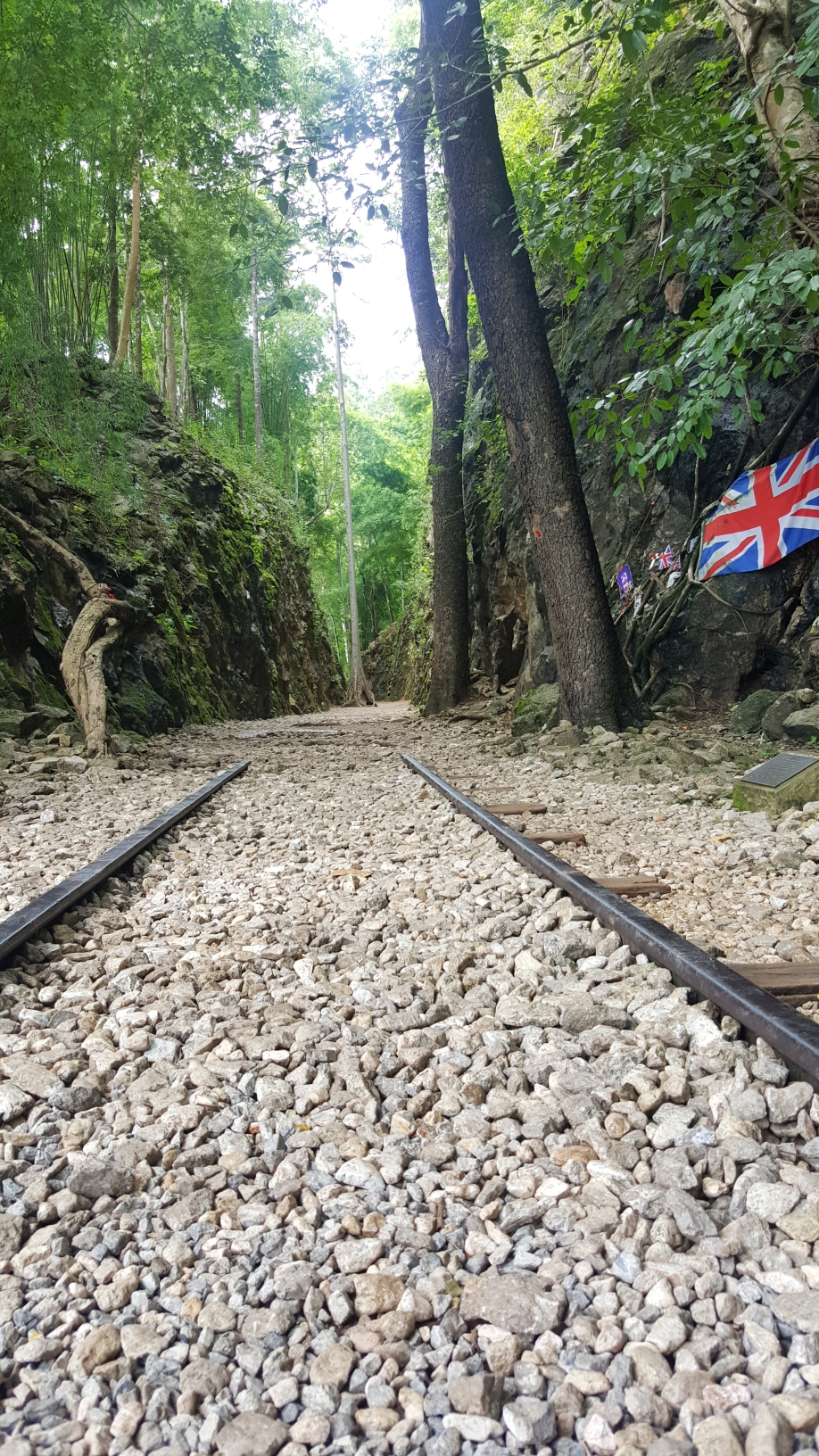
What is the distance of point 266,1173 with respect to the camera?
1.44 meters

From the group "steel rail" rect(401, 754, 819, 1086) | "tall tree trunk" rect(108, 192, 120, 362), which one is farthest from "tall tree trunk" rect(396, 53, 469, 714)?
"steel rail" rect(401, 754, 819, 1086)

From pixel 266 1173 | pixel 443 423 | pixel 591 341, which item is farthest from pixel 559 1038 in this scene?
pixel 443 423

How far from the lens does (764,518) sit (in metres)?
6.31

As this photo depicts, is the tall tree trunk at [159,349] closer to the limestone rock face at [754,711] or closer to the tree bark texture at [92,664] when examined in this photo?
the tree bark texture at [92,664]

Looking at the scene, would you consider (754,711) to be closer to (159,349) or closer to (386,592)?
(159,349)

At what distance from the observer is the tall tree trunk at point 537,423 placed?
22.0 ft

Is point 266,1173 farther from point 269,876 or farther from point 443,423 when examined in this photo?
point 443,423

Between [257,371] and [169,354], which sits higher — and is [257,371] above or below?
above

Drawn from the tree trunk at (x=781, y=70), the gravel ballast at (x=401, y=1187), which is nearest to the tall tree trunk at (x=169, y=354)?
the tree trunk at (x=781, y=70)

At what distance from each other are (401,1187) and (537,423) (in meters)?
6.47

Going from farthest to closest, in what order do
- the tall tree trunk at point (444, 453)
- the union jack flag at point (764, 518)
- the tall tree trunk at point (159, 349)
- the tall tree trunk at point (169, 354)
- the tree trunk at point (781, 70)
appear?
the tall tree trunk at point (159, 349) < the tall tree trunk at point (169, 354) < the tall tree trunk at point (444, 453) < the union jack flag at point (764, 518) < the tree trunk at point (781, 70)

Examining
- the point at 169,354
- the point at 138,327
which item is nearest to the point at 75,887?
the point at 138,327

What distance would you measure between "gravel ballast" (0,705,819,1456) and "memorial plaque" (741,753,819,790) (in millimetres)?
1165

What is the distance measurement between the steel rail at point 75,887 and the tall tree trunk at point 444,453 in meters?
7.52
